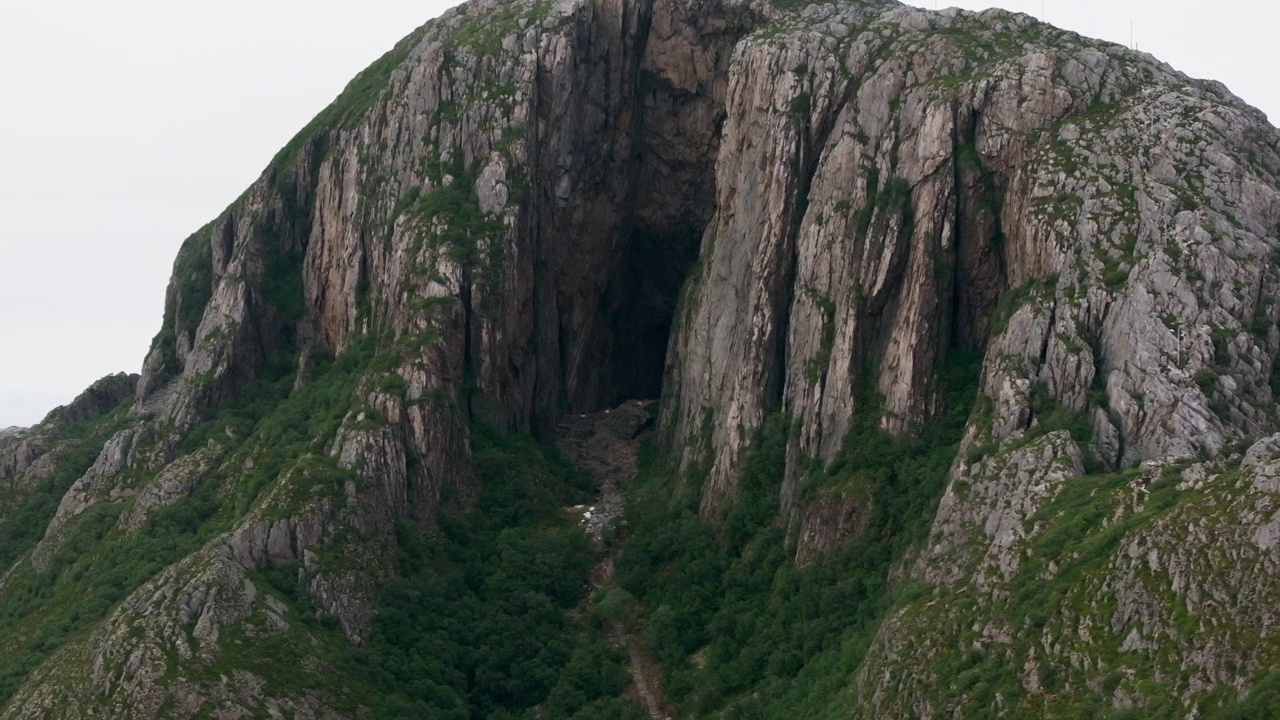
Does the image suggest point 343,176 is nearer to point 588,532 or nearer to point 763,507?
point 588,532

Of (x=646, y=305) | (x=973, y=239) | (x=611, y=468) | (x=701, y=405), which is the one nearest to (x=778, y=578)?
(x=701, y=405)

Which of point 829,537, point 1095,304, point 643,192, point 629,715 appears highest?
point 643,192

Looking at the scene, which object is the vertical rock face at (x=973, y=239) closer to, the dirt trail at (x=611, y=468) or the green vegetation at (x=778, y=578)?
the green vegetation at (x=778, y=578)

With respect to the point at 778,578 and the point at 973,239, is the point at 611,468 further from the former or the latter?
the point at 973,239

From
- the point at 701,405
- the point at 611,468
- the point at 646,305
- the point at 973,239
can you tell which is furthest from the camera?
the point at 646,305

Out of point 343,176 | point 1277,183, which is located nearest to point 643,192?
point 343,176
